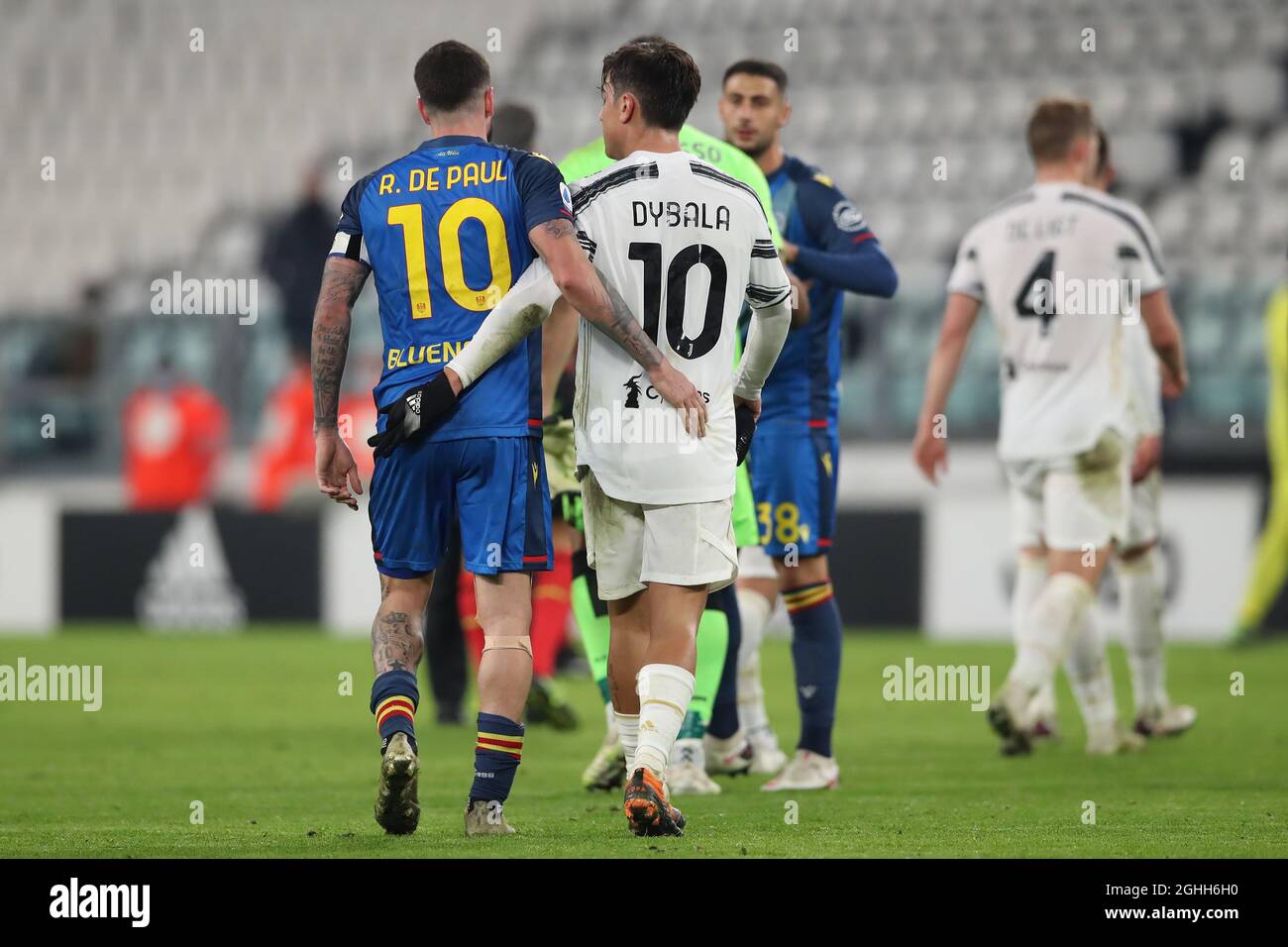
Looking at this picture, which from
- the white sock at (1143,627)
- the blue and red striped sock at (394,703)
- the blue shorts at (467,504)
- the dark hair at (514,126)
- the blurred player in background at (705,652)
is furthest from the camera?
the white sock at (1143,627)

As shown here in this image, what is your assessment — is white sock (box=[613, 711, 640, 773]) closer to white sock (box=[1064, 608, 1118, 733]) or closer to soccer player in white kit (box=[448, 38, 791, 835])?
soccer player in white kit (box=[448, 38, 791, 835])

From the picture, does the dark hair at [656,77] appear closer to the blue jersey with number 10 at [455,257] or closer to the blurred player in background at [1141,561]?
the blue jersey with number 10 at [455,257]

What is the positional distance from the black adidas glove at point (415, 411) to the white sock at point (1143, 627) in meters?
3.94

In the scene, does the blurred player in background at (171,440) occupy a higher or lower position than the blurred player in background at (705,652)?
higher

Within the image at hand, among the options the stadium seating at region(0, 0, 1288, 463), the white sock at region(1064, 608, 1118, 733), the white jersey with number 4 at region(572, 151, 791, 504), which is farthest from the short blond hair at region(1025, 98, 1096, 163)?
the stadium seating at region(0, 0, 1288, 463)

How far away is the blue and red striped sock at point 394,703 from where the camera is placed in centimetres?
461

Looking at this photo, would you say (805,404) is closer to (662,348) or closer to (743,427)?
(743,427)

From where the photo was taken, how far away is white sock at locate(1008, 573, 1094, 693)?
659 cm

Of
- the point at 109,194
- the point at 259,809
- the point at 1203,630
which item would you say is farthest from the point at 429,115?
the point at 109,194

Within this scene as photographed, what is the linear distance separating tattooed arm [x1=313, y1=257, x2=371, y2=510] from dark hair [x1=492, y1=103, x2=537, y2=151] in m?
2.21

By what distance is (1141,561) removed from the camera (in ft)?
25.6

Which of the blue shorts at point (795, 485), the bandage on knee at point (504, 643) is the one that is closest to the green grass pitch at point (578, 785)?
the bandage on knee at point (504, 643)

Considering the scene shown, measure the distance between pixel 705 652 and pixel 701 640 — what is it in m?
0.04

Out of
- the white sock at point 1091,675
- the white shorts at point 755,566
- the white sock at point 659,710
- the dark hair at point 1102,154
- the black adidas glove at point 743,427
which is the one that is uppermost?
the dark hair at point 1102,154
